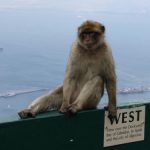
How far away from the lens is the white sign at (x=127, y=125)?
4.53 m

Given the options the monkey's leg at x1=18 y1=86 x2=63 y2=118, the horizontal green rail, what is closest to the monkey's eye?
the monkey's leg at x1=18 y1=86 x2=63 y2=118

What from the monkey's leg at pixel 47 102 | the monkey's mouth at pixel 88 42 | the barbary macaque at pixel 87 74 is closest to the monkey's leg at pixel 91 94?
the barbary macaque at pixel 87 74

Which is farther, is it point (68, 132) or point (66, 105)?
point (66, 105)

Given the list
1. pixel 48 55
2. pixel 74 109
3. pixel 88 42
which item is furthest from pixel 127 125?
pixel 48 55

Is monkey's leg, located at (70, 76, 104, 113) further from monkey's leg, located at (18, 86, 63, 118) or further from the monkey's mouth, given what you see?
the monkey's mouth

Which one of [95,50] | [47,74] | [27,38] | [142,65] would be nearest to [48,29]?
[27,38]

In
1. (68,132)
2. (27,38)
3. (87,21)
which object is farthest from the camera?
(27,38)

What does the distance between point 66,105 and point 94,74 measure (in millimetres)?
554

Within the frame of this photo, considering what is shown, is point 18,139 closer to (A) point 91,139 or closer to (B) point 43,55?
(A) point 91,139

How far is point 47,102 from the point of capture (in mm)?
5062

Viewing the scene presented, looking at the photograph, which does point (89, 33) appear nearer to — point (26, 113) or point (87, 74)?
point (87, 74)

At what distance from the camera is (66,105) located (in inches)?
190

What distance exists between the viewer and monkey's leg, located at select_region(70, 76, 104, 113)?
497cm

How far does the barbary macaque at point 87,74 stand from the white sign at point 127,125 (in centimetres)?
31
